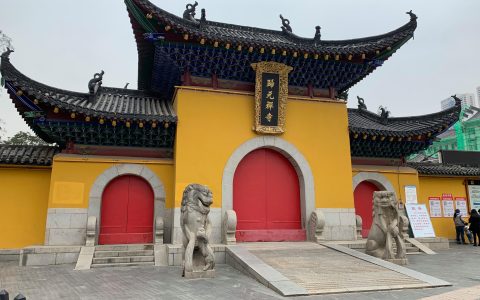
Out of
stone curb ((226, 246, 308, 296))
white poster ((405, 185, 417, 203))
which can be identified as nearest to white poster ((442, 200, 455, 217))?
white poster ((405, 185, 417, 203))

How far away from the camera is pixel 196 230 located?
7512 millimetres

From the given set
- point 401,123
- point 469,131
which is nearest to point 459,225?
point 401,123

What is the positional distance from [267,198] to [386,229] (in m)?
3.49

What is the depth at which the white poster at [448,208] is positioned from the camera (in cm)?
1428

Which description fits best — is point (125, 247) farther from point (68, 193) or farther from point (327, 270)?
point (327, 270)

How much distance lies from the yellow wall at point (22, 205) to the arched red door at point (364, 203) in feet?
32.1

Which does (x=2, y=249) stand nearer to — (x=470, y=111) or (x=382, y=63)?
(x=382, y=63)

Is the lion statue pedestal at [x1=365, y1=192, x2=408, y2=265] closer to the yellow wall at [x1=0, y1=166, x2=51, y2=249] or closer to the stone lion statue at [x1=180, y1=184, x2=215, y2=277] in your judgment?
the stone lion statue at [x1=180, y1=184, x2=215, y2=277]

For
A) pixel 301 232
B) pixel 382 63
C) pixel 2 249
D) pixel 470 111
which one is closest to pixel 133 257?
pixel 2 249

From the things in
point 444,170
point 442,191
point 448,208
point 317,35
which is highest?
point 317,35

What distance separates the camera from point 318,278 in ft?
22.6

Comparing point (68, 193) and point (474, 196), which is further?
point (474, 196)

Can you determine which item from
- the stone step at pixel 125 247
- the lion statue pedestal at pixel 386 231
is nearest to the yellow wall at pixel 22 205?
the stone step at pixel 125 247

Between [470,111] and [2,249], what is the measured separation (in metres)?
35.7
